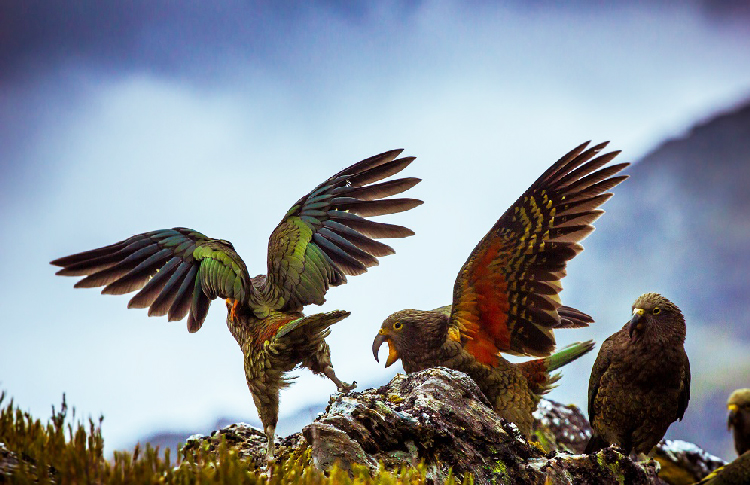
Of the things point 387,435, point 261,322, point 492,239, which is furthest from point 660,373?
point 261,322

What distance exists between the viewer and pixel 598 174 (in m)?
5.44

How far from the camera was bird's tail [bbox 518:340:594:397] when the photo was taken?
19.5 feet

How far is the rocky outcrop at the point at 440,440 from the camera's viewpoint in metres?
3.62

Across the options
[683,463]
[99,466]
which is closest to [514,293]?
[683,463]

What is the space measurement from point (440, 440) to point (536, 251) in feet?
6.99

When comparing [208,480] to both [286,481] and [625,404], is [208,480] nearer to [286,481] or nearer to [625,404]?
[286,481]

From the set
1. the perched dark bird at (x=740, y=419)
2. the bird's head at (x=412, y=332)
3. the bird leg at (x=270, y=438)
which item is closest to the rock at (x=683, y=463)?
the perched dark bird at (x=740, y=419)

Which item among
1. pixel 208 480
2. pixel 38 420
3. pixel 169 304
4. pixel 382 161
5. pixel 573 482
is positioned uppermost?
pixel 382 161

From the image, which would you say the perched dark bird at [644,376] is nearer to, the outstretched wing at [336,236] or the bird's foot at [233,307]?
the outstretched wing at [336,236]

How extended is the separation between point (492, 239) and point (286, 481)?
2.78m

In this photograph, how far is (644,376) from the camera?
473 cm

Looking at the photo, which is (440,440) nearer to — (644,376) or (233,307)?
(644,376)

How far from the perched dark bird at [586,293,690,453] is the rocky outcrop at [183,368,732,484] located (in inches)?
17.8

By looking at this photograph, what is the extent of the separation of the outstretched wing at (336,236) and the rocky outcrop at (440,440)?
1.32 meters
